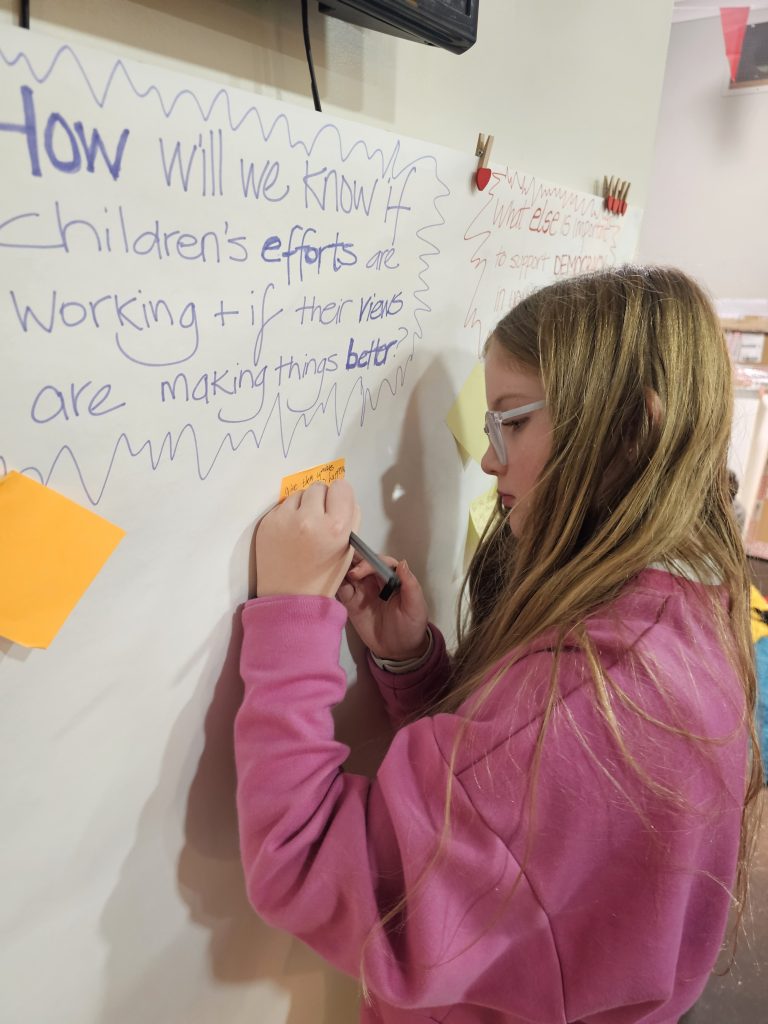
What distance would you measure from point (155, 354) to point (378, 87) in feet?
1.16

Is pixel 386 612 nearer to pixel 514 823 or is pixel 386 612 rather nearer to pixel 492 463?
pixel 492 463

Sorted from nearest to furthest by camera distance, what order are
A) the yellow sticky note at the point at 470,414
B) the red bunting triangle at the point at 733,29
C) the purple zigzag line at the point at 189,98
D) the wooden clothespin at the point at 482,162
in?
the purple zigzag line at the point at 189,98 < the wooden clothespin at the point at 482,162 < the yellow sticky note at the point at 470,414 < the red bunting triangle at the point at 733,29

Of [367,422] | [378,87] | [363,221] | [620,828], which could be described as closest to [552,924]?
[620,828]

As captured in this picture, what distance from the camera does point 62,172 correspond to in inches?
14.1

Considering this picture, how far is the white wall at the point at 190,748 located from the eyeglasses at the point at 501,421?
0.11m

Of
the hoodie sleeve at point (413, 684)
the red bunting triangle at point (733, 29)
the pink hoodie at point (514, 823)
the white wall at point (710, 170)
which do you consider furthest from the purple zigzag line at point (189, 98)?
the white wall at point (710, 170)

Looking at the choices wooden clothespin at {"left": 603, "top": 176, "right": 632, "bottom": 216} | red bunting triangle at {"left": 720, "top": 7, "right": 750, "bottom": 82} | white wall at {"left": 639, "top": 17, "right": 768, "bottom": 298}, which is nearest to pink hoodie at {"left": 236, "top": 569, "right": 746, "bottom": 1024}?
wooden clothespin at {"left": 603, "top": 176, "right": 632, "bottom": 216}

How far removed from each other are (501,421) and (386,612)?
0.27 m

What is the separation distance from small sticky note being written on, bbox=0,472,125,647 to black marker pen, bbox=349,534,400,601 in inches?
9.6

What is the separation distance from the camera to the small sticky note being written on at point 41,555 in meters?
0.39

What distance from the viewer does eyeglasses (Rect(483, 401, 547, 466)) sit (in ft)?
2.09

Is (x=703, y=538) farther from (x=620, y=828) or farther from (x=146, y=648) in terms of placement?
(x=146, y=648)

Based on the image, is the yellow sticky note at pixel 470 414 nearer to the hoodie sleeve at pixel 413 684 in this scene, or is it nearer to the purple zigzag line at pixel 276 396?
the purple zigzag line at pixel 276 396

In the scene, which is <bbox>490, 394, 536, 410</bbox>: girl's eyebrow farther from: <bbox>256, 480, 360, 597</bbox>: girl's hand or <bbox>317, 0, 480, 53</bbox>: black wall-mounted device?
<bbox>317, 0, 480, 53</bbox>: black wall-mounted device
